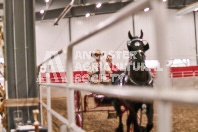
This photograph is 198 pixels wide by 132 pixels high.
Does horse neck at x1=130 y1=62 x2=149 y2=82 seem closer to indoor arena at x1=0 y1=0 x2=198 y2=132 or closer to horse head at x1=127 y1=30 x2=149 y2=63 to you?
indoor arena at x1=0 y1=0 x2=198 y2=132

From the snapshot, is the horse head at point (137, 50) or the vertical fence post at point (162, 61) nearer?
the vertical fence post at point (162, 61)

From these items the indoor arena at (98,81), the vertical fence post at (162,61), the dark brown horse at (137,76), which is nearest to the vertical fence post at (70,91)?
the indoor arena at (98,81)

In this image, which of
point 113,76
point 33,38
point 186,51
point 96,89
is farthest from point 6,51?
point 186,51

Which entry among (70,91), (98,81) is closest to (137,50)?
(98,81)

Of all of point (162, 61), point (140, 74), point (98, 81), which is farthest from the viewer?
point (98, 81)

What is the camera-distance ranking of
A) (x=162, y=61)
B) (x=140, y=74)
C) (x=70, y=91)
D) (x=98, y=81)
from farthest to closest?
(x=98, y=81), (x=140, y=74), (x=70, y=91), (x=162, y=61)

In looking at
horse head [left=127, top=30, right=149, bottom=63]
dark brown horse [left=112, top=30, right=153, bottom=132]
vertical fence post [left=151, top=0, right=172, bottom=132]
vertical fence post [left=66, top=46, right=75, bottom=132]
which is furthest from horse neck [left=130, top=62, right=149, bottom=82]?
vertical fence post [left=151, top=0, right=172, bottom=132]

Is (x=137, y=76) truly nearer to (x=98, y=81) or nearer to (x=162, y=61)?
(x=98, y=81)

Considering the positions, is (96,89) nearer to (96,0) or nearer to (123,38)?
(96,0)

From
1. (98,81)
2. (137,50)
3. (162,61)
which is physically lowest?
(98,81)

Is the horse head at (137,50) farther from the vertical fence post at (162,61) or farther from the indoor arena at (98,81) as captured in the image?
the vertical fence post at (162,61)

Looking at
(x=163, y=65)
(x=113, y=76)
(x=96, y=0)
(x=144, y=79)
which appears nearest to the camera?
(x=163, y=65)

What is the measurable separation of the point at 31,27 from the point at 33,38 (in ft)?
0.53

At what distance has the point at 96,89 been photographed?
3.67 feet
